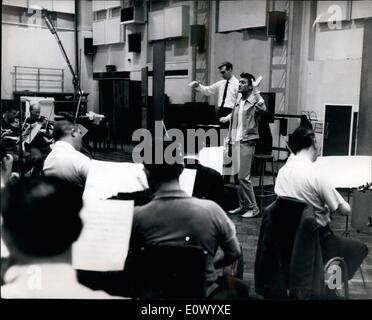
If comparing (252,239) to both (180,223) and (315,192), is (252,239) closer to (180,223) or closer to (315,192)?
(315,192)

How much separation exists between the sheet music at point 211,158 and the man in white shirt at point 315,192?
362 millimetres

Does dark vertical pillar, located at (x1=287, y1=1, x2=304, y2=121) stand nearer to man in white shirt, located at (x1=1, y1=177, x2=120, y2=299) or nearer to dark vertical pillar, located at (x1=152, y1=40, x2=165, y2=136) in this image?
dark vertical pillar, located at (x1=152, y1=40, x2=165, y2=136)

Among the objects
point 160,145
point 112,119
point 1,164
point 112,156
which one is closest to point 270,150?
point 112,119

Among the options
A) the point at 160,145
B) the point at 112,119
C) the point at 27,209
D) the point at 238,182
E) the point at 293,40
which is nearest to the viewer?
the point at 27,209

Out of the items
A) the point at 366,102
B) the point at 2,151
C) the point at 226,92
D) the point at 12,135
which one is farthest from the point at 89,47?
the point at 366,102

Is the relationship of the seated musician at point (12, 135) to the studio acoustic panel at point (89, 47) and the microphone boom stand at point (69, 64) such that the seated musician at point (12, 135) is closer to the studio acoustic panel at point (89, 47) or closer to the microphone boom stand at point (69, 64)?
the microphone boom stand at point (69, 64)

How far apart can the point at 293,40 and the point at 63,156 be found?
4453 millimetres

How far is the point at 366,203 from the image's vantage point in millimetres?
3979

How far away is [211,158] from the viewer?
254 cm

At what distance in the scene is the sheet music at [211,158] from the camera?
2.47m

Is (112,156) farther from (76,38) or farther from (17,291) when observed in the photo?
(17,291)

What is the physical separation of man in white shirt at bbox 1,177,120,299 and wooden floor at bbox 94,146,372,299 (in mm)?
502

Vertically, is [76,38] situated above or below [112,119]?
above

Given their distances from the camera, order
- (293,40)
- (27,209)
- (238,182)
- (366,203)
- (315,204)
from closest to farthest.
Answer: (27,209) < (315,204) < (366,203) < (238,182) < (293,40)
